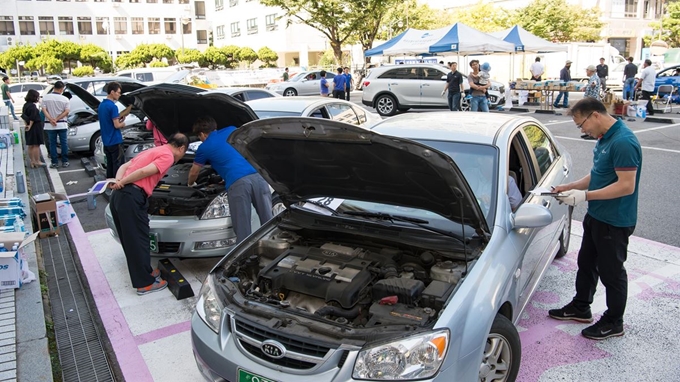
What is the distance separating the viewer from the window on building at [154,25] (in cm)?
6119

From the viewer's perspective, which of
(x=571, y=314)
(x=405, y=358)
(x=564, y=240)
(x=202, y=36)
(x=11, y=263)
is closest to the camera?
(x=405, y=358)

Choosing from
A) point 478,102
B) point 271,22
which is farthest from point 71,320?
point 271,22

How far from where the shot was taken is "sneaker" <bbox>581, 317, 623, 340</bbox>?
400 cm

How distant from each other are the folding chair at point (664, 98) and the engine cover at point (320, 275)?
18.0m

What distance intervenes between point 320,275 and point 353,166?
28.5 inches

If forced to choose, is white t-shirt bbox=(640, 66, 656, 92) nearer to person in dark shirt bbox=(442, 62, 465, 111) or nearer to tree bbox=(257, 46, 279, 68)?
person in dark shirt bbox=(442, 62, 465, 111)

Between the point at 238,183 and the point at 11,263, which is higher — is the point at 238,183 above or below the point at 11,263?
above

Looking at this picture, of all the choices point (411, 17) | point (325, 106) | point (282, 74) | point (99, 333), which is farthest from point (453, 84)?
point (411, 17)

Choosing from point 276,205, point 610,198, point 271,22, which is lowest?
point 276,205

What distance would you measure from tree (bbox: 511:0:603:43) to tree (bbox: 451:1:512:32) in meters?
2.02

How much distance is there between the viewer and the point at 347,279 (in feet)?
10.5

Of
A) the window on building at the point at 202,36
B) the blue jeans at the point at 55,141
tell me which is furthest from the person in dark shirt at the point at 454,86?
the window on building at the point at 202,36

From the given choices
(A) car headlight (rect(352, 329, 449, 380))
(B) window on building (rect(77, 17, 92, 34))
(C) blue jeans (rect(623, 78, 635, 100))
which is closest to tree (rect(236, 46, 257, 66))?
(B) window on building (rect(77, 17, 92, 34))

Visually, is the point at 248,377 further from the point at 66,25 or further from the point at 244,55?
the point at 66,25
